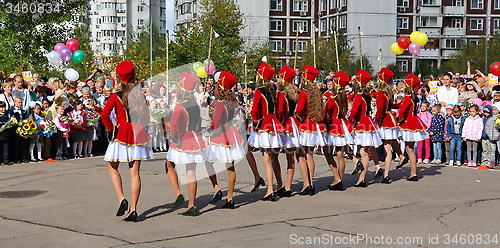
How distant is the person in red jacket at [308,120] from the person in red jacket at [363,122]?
47.0 inches

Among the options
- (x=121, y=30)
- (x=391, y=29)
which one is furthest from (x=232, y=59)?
(x=121, y=30)

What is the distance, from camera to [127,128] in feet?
30.0

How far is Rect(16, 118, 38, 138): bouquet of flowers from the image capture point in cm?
1642

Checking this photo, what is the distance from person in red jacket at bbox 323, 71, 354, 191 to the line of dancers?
0.06ft

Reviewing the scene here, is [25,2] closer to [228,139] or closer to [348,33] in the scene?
[228,139]

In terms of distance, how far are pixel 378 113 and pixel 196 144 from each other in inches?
210

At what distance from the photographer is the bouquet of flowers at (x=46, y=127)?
17109 mm

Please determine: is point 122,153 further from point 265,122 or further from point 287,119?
point 287,119

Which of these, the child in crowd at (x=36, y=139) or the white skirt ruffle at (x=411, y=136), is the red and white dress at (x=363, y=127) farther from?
the child in crowd at (x=36, y=139)

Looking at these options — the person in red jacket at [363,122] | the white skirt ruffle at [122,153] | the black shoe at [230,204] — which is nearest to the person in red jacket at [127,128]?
the white skirt ruffle at [122,153]

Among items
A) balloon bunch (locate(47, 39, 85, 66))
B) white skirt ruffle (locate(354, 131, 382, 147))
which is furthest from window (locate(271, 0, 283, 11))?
white skirt ruffle (locate(354, 131, 382, 147))

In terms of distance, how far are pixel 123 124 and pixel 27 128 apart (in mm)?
8262

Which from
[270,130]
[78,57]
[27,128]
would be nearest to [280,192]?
[270,130]

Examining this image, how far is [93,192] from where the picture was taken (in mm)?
11703
